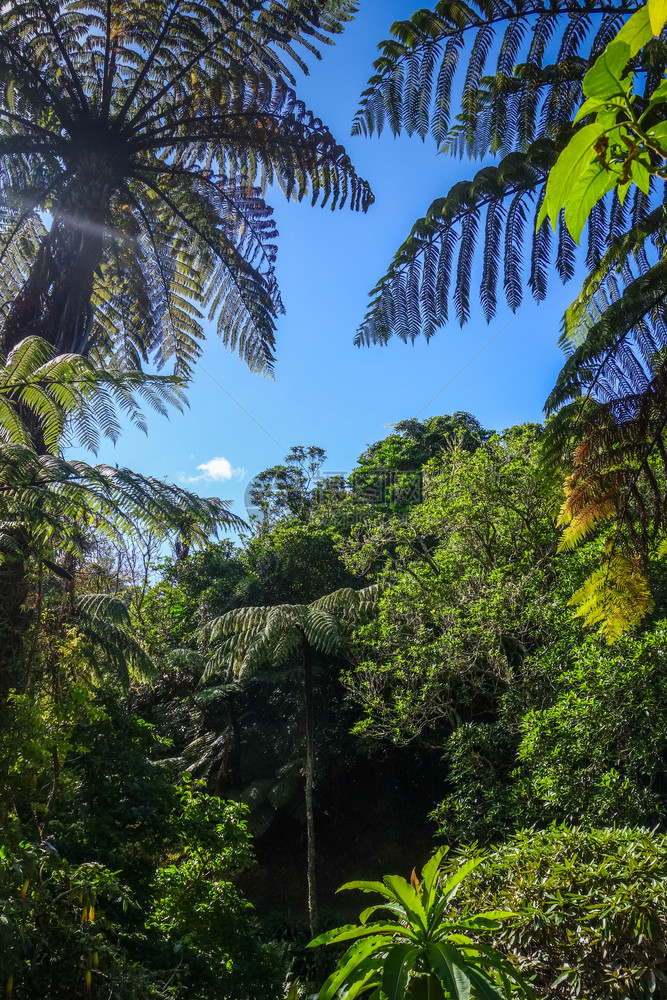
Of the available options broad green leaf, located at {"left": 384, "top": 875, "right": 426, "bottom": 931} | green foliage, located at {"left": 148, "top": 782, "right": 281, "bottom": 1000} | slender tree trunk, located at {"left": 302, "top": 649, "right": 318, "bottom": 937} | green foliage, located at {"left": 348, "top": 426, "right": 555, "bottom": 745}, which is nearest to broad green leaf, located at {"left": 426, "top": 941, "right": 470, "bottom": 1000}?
broad green leaf, located at {"left": 384, "top": 875, "right": 426, "bottom": 931}

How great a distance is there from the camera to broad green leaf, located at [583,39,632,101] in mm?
700

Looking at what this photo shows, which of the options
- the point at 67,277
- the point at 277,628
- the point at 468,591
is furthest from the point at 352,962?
the point at 277,628

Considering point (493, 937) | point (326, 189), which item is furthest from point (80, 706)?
point (326, 189)

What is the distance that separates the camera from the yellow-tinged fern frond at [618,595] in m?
2.29

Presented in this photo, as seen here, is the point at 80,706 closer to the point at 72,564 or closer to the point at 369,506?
the point at 72,564

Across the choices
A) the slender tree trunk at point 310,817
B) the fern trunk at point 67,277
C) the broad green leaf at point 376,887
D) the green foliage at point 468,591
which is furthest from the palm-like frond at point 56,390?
the slender tree trunk at point 310,817

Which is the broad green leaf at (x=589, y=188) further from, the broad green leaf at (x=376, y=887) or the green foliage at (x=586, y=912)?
the green foliage at (x=586, y=912)

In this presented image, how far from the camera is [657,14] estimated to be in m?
0.59

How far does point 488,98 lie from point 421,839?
45.4 ft

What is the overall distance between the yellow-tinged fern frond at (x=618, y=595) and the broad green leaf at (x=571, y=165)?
1.85 meters

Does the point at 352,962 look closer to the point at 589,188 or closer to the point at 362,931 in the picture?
the point at 362,931

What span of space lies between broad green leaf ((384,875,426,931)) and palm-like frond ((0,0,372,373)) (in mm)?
4755

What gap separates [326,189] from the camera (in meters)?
6.87

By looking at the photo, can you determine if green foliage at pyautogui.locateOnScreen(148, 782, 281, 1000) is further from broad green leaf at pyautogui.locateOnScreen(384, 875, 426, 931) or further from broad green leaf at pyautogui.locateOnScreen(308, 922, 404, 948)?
broad green leaf at pyautogui.locateOnScreen(384, 875, 426, 931)
